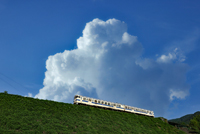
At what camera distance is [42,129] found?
17.0 meters

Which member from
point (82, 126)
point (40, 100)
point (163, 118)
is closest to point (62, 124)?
point (82, 126)

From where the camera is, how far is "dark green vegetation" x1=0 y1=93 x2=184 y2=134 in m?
16.9

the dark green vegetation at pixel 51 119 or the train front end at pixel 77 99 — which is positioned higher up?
the train front end at pixel 77 99

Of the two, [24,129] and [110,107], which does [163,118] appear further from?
[24,129]

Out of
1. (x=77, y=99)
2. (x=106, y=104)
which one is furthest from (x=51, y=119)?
(x=106, y=104)

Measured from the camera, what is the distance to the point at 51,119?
19.8 metres

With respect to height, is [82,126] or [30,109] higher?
[30,109]

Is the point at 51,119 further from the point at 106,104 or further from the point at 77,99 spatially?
the point at 106,104

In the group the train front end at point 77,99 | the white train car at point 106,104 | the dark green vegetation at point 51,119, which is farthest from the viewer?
the white train car at point 106,104

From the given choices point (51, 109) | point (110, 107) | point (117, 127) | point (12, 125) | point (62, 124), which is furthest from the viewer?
point (110, 107)

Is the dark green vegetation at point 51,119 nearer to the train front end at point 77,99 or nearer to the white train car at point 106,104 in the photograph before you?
the train front end at point 77,99

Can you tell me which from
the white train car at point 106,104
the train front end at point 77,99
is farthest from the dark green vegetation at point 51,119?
the white train car at point 106,104

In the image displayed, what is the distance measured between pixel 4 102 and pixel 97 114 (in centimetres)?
1519

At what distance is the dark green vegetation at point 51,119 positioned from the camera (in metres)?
16.9
